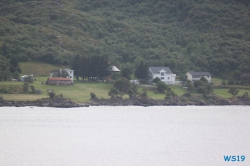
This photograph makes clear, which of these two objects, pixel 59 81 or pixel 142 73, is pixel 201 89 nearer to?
pixel 142 73

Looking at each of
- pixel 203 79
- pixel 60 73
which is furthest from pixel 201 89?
pixel 60 73

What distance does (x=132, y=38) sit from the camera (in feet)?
551

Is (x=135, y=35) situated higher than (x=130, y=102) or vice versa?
(x=135, y=35)

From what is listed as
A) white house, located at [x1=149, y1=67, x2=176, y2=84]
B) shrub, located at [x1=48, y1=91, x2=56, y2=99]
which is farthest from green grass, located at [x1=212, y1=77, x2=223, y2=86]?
shrub, located at [x1=48, y1=91, x2=56, y2=99]

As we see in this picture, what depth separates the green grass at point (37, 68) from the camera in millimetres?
119438

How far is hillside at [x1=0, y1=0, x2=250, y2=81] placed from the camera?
136 meters
